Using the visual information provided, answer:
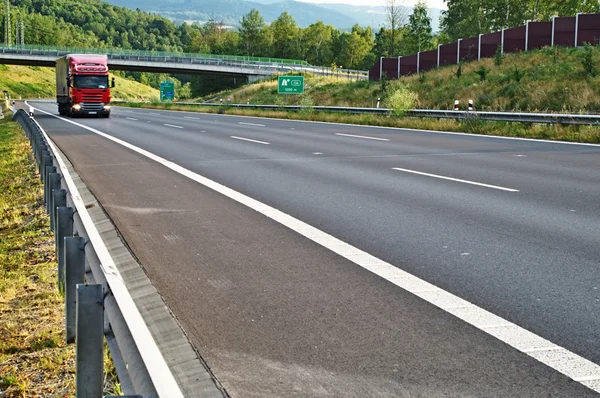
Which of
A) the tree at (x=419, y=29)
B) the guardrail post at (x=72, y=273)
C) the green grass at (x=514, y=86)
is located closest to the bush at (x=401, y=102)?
the green grass at (x=514, y=86)

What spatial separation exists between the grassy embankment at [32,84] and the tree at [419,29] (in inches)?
2178

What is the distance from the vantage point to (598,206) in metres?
8.84

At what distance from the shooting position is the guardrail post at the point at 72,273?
4.62m

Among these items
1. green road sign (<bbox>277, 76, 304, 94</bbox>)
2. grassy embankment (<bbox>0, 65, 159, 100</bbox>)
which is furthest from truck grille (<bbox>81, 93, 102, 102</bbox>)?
grassy embankment (<bbox>0, 65, 159, 100</bbox>)

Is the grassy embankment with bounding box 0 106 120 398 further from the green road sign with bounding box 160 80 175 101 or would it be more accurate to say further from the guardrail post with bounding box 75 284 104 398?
the green road sign with bounding box 160 80 175 101

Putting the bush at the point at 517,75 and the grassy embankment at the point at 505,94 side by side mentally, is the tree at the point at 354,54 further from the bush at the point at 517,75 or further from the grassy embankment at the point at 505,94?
the bush at the point at 517,75

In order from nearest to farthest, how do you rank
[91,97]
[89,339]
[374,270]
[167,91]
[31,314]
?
[89,339] → [31,314] → [374,270] → [91,97] → [167,91]

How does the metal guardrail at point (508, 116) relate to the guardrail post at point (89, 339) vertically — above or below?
above

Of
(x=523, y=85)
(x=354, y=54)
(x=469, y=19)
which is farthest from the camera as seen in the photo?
(x=354, y=54)

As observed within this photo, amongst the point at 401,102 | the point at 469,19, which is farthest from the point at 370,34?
the point at 401,102

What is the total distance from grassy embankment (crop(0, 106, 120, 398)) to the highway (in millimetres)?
779

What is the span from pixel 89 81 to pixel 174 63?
57.1 metres

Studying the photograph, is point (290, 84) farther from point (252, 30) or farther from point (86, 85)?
point (252, 30)

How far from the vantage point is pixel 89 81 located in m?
39.2
